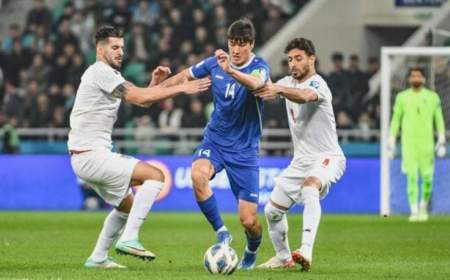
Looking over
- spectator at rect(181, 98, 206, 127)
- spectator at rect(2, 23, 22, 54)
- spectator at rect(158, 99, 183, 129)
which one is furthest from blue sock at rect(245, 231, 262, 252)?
spectator at rect(2, 23, 22, 54)

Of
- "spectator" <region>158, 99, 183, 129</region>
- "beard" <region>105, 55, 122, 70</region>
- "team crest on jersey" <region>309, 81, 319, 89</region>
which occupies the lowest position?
"spectator" <region>158, 99, 183, 129</region>

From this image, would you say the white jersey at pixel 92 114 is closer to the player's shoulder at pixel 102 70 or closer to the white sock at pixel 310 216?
the player's shoulder at pixel 102 70

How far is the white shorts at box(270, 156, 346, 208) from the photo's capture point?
40.0ft

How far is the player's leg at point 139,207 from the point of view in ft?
37.4

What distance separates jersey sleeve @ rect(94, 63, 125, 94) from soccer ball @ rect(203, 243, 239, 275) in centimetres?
171

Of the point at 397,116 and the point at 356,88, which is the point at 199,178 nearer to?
the point at 397,116

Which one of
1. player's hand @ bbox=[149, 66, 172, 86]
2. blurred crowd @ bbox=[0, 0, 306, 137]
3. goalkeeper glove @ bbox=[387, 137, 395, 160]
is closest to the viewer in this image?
player's hand @ bbox=[149, 66, 172, 86]

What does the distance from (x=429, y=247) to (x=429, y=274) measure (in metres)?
3.58

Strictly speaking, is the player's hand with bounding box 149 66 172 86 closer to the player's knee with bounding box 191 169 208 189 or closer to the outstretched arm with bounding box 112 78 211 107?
the outstretched arm with bounding box 112 78 211 107

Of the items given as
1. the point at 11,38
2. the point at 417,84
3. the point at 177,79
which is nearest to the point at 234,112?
the point at 177,79

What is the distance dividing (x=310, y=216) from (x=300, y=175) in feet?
2.07

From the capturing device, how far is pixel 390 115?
2356 centimetres

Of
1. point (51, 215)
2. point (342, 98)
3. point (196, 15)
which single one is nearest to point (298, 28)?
point (196, 15)

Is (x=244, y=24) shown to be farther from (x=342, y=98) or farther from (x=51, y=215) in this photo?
(x=342, y=98)
